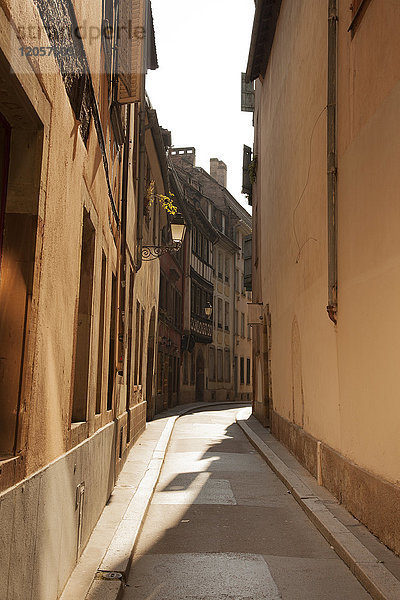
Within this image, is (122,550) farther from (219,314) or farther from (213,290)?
(219,314)

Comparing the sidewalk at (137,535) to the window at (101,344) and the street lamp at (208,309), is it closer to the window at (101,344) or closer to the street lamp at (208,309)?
the window at (101,344)

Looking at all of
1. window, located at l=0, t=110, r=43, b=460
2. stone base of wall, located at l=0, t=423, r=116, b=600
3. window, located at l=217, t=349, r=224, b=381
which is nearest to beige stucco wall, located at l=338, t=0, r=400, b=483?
stone base of wall, located at l=0, t=423, r=116, b=600

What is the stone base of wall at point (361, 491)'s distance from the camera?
5.75 meters

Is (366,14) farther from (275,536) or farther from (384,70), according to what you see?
(275,536)

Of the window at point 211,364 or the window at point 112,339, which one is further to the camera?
the window at point 211,364

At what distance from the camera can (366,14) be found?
7102 millimetres

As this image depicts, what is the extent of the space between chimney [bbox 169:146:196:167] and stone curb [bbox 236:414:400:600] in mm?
35702

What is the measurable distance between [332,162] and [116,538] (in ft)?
16.9

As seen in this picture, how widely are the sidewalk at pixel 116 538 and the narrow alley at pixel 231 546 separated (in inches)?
6.2

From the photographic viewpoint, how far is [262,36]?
58.3 feet

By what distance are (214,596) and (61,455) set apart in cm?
157

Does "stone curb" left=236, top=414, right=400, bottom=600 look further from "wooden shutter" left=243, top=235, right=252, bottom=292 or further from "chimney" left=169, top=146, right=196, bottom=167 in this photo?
"chimney" left=169, top=146, right=196, bottom=167

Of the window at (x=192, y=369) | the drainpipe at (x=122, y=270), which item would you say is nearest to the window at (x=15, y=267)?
the drainpipe at (x=122, y=270)

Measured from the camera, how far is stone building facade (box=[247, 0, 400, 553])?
6211 mm
